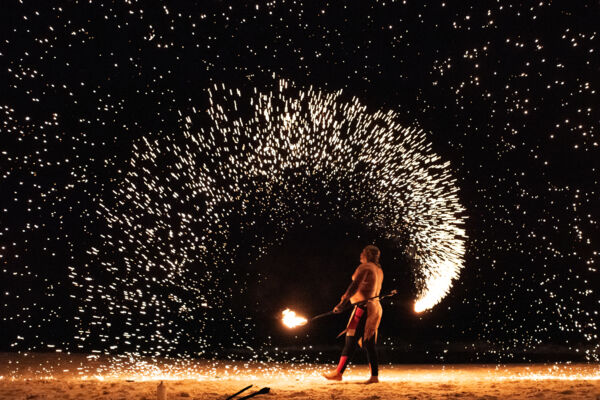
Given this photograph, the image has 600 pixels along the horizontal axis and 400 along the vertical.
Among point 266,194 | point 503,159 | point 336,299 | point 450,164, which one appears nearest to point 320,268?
point 336,299

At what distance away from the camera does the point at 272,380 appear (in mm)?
6621

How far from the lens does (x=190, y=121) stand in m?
11.3

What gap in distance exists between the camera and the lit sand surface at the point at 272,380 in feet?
16.9

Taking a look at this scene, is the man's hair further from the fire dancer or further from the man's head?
the fire dancer

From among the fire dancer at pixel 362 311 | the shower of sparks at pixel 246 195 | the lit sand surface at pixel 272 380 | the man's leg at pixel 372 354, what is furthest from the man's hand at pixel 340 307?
the shower of sparks at pixel 246 195

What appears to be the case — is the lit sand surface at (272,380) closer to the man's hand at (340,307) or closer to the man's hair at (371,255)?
the man's hand at (340,307)

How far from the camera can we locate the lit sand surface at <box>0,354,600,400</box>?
5.14 meters

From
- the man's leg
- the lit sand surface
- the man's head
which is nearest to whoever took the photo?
the lit sand surface

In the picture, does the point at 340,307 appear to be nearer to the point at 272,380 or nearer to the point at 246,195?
the point at 272,380

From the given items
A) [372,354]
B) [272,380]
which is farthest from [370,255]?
[272,380]

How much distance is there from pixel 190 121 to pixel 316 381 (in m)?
6.45

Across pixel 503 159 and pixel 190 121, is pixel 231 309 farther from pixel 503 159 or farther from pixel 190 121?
pixel 503 159

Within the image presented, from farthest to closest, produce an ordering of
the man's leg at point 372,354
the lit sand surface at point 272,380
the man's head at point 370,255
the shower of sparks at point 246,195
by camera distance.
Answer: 1. the shower of sparks at point 246,195
2. the man's head at point 370,255
3. the man's leg at point 372,354
4. the lit sand surface at point 272,380

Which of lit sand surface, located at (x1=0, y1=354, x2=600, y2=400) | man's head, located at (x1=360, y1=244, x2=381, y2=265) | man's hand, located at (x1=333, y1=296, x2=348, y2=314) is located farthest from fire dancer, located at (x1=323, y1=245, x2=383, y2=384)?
lit sand surface, located at (x1=0, y1=354, x2=600, y2=400)
